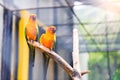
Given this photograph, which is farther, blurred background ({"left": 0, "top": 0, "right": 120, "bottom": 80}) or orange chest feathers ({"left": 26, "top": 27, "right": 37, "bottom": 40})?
blurred background ({"left": 0, "top": 0, "right": 120, "bottom": 80})

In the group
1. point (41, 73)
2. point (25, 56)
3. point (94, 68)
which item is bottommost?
point (94, 68)

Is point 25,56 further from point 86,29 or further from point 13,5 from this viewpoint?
point 86,29

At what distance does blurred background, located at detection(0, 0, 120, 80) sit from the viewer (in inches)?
139

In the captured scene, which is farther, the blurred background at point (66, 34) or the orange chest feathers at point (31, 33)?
the blurred background at point (66, 34)

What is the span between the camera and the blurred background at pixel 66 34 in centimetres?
353

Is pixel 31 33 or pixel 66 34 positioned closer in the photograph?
pixel 31 33

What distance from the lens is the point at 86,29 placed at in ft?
20.4

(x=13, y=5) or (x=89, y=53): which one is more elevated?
(x=13, y=5)

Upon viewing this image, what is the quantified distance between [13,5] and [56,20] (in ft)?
5.68

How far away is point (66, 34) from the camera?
6.00m

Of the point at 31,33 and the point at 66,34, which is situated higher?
the point at 31,33

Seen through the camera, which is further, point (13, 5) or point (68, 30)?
point (68, 30)

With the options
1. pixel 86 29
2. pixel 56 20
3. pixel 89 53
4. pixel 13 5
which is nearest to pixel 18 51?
pixel 13 5

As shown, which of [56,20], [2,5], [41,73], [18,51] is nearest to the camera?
[2,5]
